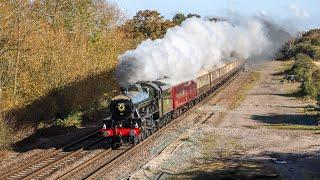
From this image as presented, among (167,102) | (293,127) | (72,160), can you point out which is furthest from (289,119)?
(72,160)

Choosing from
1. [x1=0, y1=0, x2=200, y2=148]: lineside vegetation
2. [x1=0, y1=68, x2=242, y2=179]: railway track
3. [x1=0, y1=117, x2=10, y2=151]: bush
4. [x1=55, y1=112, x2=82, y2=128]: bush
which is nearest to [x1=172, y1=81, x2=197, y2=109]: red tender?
[x1=0, y1=68, x2=242, y2=179]: railway track

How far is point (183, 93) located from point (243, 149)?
459 inches

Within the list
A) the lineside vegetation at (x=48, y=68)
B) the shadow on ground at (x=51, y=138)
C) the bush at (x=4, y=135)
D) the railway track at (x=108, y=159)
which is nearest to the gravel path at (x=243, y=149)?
the railway track at (x=108, y=159)

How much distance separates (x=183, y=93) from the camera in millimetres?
33531

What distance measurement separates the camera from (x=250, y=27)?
35656 millimetres

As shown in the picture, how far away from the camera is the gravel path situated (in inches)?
700

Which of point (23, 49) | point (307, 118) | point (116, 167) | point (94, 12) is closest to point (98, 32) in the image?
point (94, 12)

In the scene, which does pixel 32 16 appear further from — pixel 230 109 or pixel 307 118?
pixel 307 118

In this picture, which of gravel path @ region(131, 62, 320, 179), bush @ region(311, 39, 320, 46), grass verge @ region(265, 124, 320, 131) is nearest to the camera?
gravel path @ region(131, 62, 320, 179)

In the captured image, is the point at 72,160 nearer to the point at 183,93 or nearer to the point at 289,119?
the point at 183,93

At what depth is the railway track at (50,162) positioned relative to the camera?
754 inches

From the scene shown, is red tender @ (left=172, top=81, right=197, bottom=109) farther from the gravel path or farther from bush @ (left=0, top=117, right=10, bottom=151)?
bush @ (left=0, top=117, right=10, bottom=151)

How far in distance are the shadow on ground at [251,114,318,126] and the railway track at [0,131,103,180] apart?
12.2 meters

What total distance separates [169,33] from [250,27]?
24.5ft
